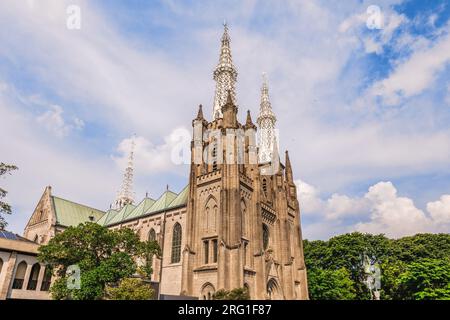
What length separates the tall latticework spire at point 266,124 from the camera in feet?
254

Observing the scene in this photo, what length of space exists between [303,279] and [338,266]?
1568cm

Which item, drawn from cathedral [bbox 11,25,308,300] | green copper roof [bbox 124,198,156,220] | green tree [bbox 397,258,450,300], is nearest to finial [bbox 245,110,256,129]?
cathedral [bbox 11,25,308,300]

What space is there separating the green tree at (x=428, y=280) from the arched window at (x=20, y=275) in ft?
148

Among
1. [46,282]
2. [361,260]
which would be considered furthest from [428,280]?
[46,282]

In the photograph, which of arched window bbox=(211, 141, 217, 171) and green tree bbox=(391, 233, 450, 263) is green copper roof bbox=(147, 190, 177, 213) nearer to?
arched window bbox=(211, 141, 217, 171)

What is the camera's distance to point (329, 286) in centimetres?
5019

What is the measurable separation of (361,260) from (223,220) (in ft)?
113

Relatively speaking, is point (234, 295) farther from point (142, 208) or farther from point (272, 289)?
point (142, 208)

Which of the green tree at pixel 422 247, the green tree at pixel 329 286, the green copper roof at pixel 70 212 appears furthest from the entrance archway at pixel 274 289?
the green copper roof at pixel 70 212

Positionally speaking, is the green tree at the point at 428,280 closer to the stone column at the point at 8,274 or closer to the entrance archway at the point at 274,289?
the entrance archway at the point at 274,289

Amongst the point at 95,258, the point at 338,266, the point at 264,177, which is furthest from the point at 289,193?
the point at 95,258
